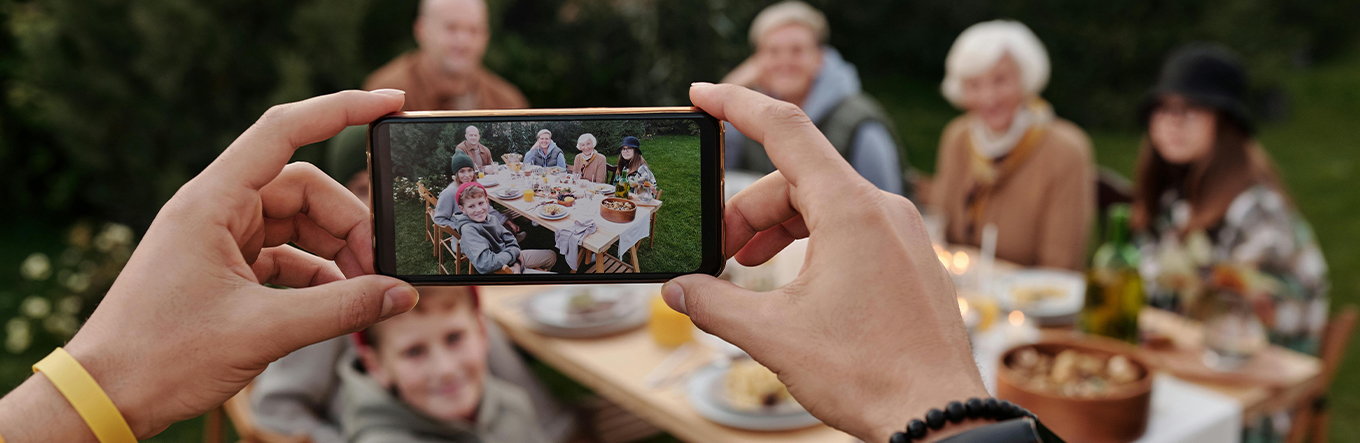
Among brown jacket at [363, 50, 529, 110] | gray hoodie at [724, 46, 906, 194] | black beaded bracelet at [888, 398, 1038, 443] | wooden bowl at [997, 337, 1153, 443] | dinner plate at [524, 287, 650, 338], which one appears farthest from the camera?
brown jacket at [363, 50, 529, 110]

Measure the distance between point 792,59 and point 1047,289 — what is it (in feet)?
5.64

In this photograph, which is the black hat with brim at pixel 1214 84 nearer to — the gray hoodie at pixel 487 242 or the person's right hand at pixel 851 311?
the person's right hand at pixel 851 311

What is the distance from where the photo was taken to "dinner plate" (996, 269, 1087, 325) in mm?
2863

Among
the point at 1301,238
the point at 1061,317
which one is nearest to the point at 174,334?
the point at 1061,317

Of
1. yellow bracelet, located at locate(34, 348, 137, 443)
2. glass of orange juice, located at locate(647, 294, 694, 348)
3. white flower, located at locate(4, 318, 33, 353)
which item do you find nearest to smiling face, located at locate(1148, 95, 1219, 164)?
glass of orange juice, located at locate(647, 294, 694, 348)

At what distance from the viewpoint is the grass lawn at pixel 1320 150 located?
18.4 ft

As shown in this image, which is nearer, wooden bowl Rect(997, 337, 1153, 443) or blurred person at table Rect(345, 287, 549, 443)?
wooden bowl Rect(997, 337, 1153, 443)

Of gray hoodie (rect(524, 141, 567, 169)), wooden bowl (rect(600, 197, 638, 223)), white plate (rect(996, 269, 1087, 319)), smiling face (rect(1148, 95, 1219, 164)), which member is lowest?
white plate (rect(996, 269, 1087, 319))

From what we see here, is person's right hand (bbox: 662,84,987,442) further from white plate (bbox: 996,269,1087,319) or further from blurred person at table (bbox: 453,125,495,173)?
white plate (bbox: 996,269,1087,319)

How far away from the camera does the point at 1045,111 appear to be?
416cm

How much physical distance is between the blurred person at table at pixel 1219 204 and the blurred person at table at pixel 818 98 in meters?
1.10

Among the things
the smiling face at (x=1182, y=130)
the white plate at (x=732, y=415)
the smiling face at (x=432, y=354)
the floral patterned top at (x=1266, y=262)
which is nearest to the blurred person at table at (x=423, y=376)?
the smiling face at (x=432, y=354)

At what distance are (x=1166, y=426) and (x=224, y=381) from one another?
208 cm

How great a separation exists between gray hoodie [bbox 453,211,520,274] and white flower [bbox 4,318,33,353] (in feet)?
14.2
